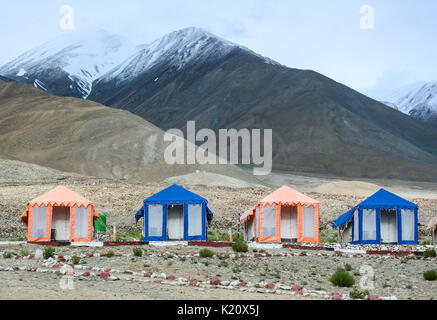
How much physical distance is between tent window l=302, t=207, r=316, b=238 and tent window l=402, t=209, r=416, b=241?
135 inches

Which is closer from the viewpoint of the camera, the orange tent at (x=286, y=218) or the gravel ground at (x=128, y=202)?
the orange tent at (x=286, y=218)

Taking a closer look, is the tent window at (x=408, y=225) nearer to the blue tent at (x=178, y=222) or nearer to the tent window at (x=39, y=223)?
the blue tent at (x=178, y=222)

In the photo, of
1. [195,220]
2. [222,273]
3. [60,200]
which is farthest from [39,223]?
[222,273]

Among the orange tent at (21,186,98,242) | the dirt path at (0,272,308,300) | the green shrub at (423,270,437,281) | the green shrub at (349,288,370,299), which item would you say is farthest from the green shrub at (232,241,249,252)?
the green shrub at (349,288,370,299)

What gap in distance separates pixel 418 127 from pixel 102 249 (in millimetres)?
115285

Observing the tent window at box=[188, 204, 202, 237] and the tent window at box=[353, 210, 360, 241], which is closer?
the tent window at box=[188, 204, 202, 237]

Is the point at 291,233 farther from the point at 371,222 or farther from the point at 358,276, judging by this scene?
the point at 358,276

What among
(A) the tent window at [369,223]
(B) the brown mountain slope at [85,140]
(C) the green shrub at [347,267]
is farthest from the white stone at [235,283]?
(B) the brown mountain slope at [85,140]

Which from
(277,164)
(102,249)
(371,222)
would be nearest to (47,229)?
(102,249)

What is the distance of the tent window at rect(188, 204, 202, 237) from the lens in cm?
2577

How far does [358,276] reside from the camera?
1605 centimetres

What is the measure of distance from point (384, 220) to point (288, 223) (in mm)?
3689

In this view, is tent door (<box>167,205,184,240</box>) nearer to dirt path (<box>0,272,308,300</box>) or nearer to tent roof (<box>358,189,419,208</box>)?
tent roof (<box>358,189,419,208</box>)

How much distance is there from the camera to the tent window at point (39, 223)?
82.0 feet
